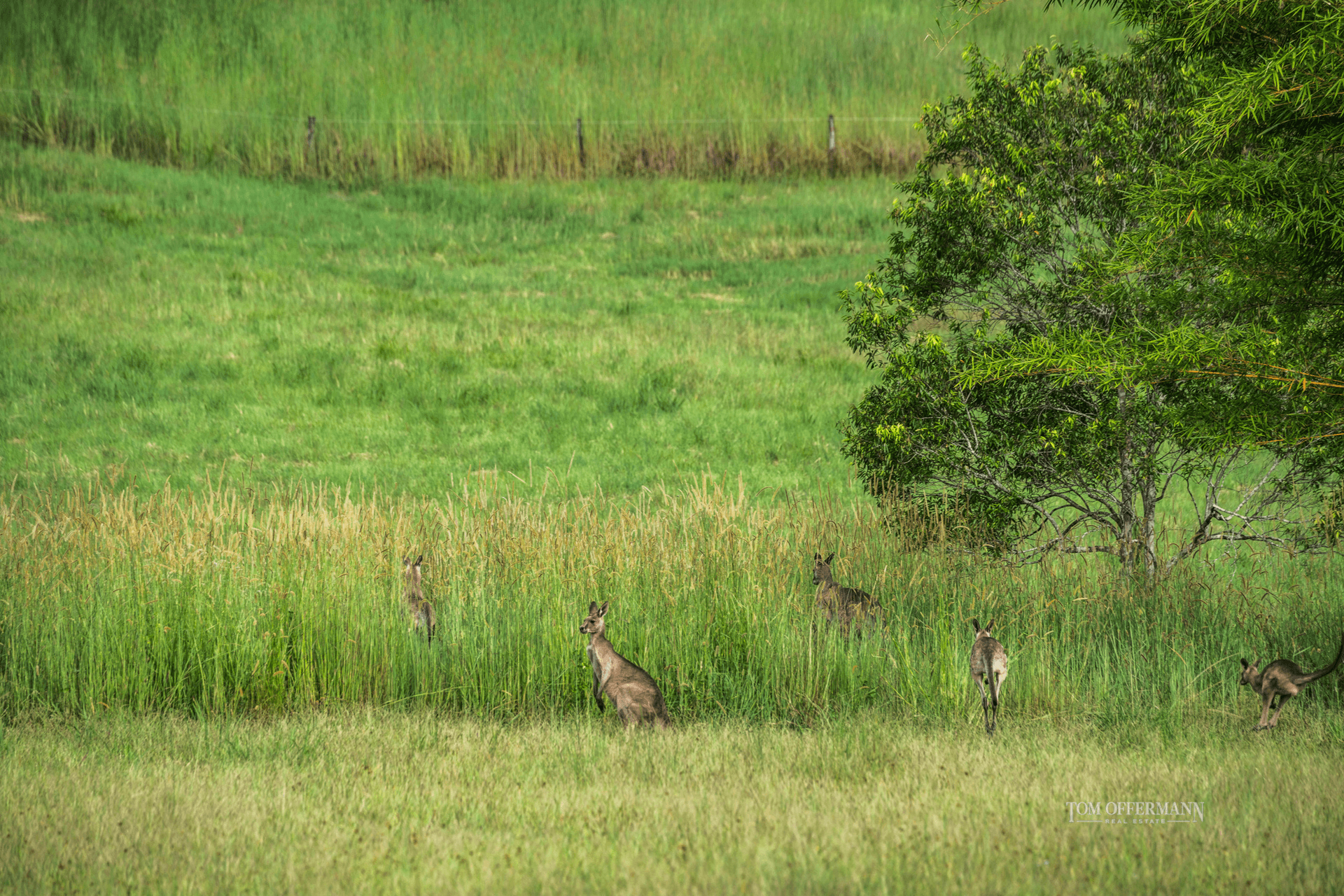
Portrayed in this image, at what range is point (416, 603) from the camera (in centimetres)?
892

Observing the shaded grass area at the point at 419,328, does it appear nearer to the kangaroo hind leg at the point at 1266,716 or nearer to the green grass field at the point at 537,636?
the green grass field at the point at 537,636

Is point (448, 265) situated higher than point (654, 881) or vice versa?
point (448, 265)

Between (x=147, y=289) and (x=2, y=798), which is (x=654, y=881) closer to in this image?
(x=2, y=798)

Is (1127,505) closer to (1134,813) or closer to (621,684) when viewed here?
(1134,813)

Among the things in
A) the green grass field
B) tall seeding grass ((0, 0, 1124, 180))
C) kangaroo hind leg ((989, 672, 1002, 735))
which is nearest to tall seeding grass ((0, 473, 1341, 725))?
the green grass field

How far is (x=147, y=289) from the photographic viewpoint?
2356 cm

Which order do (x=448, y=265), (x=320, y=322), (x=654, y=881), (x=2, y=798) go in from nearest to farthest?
1. (x=654, y=881)
2. (x=2, y=798)
3. (x=320, y=322)
4. (x=448, y=265)

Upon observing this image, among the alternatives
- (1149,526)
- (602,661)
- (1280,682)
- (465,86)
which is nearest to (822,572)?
(602,661)

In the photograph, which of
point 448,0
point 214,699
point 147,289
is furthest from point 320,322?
point 448,0

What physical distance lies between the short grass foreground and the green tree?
2850 millimetres

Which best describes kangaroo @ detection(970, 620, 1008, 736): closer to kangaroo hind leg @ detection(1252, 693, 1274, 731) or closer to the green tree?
kangaroo hind leg @ detection(1252, 693, 1274, 731)

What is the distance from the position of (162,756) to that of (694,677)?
11.6 feet

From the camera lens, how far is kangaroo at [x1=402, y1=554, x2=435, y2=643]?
867 centimetres

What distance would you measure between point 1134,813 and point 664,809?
2.34 metres
